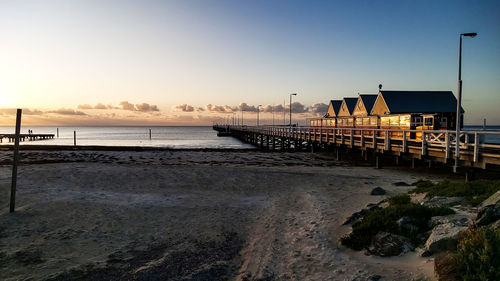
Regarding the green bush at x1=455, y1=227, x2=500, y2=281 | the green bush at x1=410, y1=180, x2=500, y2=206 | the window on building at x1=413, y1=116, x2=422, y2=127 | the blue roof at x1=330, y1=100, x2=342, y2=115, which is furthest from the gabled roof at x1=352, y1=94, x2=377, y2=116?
the green bush at x1=455, y1=227, x2=500, y2=281

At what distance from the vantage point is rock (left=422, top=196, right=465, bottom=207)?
727 centimetres

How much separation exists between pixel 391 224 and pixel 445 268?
224 centimetres

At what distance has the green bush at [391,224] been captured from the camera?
6171 millimetres

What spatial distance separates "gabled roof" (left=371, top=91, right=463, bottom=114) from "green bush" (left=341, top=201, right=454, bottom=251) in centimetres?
2525

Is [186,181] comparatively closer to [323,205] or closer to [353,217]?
[323,205]

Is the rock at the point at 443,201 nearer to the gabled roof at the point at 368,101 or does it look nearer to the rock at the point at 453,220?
the rock at the point at 453,220

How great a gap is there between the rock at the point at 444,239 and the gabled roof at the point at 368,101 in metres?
31.5

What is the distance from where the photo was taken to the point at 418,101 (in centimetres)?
3059

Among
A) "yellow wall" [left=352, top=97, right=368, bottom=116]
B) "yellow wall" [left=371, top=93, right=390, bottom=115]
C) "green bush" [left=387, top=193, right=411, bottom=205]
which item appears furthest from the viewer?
"yellow wall" [left=352, top=97, right=368, bottom=116]

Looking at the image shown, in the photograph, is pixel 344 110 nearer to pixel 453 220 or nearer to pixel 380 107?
pixel 380 107

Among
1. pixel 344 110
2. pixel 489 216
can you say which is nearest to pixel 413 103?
pixel 344 110

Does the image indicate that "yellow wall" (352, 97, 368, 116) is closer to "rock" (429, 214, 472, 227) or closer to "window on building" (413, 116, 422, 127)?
"window on building" (413, 116, 422, 127)

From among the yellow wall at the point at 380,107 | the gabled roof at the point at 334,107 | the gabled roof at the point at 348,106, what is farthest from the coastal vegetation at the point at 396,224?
the gabled roof at the point at 334,107

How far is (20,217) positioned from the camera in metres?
9.10
